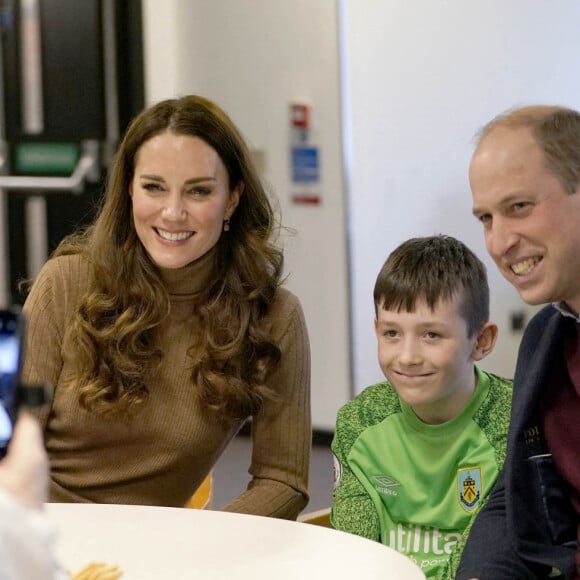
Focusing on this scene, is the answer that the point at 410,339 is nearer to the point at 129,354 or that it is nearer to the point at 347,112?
the point at 129,354

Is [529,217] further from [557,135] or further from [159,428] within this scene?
[159,428]

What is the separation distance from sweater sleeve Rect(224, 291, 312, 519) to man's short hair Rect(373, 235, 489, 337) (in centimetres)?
20

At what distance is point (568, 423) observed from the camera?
1738 mm

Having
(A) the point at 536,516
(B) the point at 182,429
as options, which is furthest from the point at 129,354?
(A) the point at 536,516

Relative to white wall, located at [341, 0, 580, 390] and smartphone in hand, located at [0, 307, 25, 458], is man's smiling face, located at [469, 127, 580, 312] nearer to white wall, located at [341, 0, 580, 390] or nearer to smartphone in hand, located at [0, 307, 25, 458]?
smartphone in hand, located at [0, 307, 25, 458]

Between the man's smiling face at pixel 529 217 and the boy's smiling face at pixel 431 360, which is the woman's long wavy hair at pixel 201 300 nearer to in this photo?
the boy's smiling face at pixel 431 360

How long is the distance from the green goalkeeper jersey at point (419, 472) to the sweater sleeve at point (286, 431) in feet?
0.26

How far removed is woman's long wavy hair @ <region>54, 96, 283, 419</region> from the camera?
86.5 inches

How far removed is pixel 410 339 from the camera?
2.18m

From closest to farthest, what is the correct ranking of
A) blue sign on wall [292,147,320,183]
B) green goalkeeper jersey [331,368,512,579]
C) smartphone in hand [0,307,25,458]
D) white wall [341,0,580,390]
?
smartphone in hand [0,307,25,458] → green goalkeeper jersey [331,368,512,579] → white wall [341,0,580,390] → blue sign on wall [292,147,320,183]

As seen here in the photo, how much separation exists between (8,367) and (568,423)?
3.21 feet

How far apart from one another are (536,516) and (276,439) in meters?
0.63

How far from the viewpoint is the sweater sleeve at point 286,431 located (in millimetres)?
2227

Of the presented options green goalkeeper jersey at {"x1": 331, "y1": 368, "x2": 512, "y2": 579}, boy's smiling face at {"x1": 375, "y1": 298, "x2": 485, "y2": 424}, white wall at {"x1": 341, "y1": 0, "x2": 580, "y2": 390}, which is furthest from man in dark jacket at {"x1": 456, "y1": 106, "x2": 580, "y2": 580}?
white wall at {"x1": 341, "y1": 0, "x2": 580, "y2": 390}
